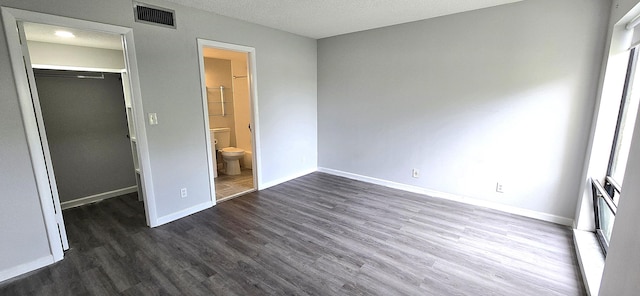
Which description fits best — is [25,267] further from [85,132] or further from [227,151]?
[227,151]

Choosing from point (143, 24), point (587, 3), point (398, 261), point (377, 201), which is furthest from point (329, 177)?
point (587, 3)

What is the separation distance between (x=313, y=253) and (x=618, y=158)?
9.26 feet

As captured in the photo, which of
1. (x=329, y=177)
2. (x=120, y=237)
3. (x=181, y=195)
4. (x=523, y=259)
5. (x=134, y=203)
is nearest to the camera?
(x=523, y=259)

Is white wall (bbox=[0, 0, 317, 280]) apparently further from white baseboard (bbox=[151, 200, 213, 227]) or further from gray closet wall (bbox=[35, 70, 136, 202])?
gray closet wall (bbox=[35, 70, 136, 202])

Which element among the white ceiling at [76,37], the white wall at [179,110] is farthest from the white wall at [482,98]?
the white ceiling at [76,37]

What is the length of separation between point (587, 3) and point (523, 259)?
2536mm

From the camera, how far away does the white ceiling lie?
257 centimetres

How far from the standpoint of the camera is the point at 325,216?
10.6 ft

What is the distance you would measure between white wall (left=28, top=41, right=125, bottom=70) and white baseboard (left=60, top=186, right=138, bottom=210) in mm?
1782

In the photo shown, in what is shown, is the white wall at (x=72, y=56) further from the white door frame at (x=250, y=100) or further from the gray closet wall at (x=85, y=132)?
the white door frame at (x=250, y=100)

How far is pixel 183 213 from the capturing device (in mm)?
3223

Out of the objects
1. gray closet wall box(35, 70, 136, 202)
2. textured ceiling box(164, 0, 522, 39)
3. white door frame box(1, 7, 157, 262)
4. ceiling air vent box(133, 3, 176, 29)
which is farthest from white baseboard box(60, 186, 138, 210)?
textured ceiling box(164, 0, 522, 39)

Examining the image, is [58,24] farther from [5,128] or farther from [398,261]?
[398,261]

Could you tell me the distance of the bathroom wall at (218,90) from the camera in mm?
5262
